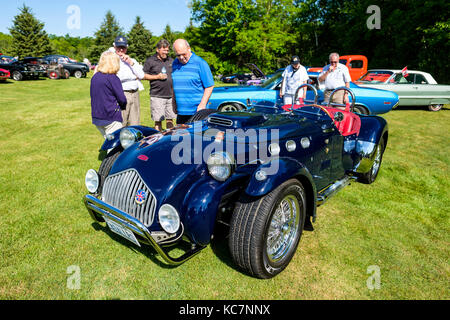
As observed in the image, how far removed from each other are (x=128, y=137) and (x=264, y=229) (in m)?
2.00

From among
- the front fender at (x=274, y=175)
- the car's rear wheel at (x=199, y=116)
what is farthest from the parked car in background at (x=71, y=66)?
the front fender at (x=274, y=175)

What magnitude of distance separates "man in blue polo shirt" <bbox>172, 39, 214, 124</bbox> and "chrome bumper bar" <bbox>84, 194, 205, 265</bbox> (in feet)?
7.87

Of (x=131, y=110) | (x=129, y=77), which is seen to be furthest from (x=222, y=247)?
(x=129, y=77)

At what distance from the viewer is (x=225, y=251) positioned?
2.83m

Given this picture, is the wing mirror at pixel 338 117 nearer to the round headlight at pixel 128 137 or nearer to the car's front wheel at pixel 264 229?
the car's front wheel at pixel 264 229

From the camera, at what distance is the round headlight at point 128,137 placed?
3.25 m

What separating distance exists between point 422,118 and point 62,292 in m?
11.8

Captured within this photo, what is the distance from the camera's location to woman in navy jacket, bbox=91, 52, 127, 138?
3936 mm

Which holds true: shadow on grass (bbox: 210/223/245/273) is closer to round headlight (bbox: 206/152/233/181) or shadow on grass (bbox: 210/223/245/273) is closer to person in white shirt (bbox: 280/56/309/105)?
round headlight (bbox: 206/152/233/181)

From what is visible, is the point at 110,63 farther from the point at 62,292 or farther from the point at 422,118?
the point at 422,118

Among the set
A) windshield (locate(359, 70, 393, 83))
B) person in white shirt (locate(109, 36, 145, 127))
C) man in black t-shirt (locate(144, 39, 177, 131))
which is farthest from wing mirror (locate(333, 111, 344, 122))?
windshield (locate(359, 70, 393, 83))

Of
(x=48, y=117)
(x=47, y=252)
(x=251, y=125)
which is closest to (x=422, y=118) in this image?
(x=251, y=125)

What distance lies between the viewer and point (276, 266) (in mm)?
2480

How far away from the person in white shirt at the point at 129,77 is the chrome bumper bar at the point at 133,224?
9.87ft
